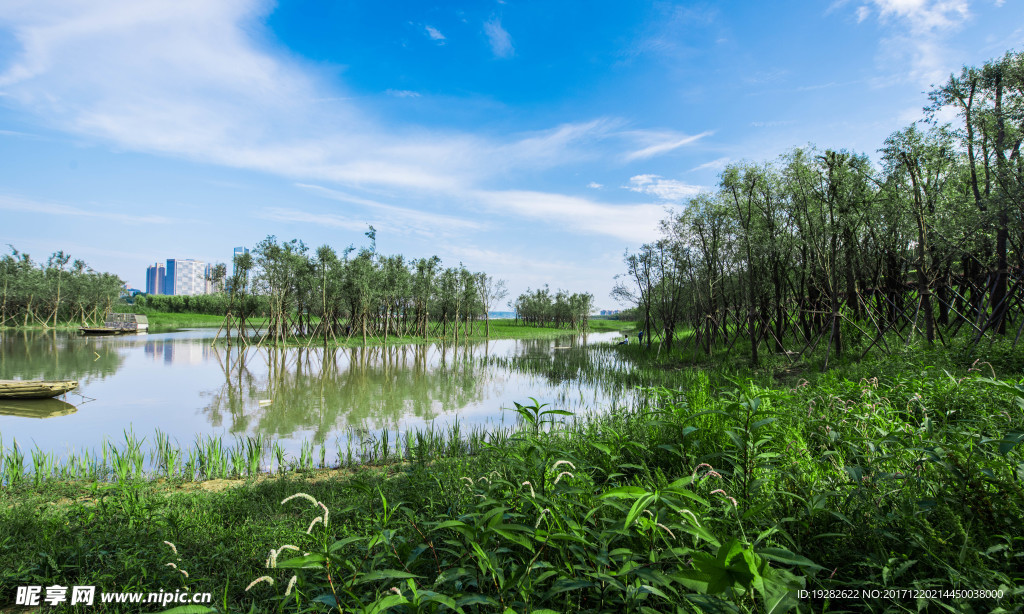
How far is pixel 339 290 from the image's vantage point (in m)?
32.1

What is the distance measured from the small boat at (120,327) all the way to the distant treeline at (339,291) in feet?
30.6

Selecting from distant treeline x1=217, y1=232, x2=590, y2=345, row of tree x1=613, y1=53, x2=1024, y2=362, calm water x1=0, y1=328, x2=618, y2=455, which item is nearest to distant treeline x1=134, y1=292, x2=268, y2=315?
distant treeline x1=217, y1=232, x2=590, y2=345

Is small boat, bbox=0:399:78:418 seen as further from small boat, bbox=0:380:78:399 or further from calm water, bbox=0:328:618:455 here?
small boat, bbox=0:380:78:399

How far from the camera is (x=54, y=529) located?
3.67 m

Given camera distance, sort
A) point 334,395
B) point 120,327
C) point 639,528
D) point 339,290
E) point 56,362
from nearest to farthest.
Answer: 1. point 639,528
2. point 334,395
3. point 56,362
4. point 339,290
5. point 120,327

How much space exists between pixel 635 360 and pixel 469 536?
800 inches

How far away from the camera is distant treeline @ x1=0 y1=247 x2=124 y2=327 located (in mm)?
42719

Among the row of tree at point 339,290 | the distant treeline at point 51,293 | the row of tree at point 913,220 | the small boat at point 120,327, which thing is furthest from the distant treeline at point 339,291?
the row of tree at point 913,220

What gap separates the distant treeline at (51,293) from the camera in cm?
4272

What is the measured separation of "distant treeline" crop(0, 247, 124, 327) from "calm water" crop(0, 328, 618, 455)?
32.5 metres

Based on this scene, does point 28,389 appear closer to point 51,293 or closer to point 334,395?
point 334,395

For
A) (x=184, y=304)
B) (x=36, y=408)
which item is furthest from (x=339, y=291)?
(x=184, y=304)

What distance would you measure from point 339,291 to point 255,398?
2077cm

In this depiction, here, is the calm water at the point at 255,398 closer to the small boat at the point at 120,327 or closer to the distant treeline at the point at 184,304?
the small boat at the point at 120,327
